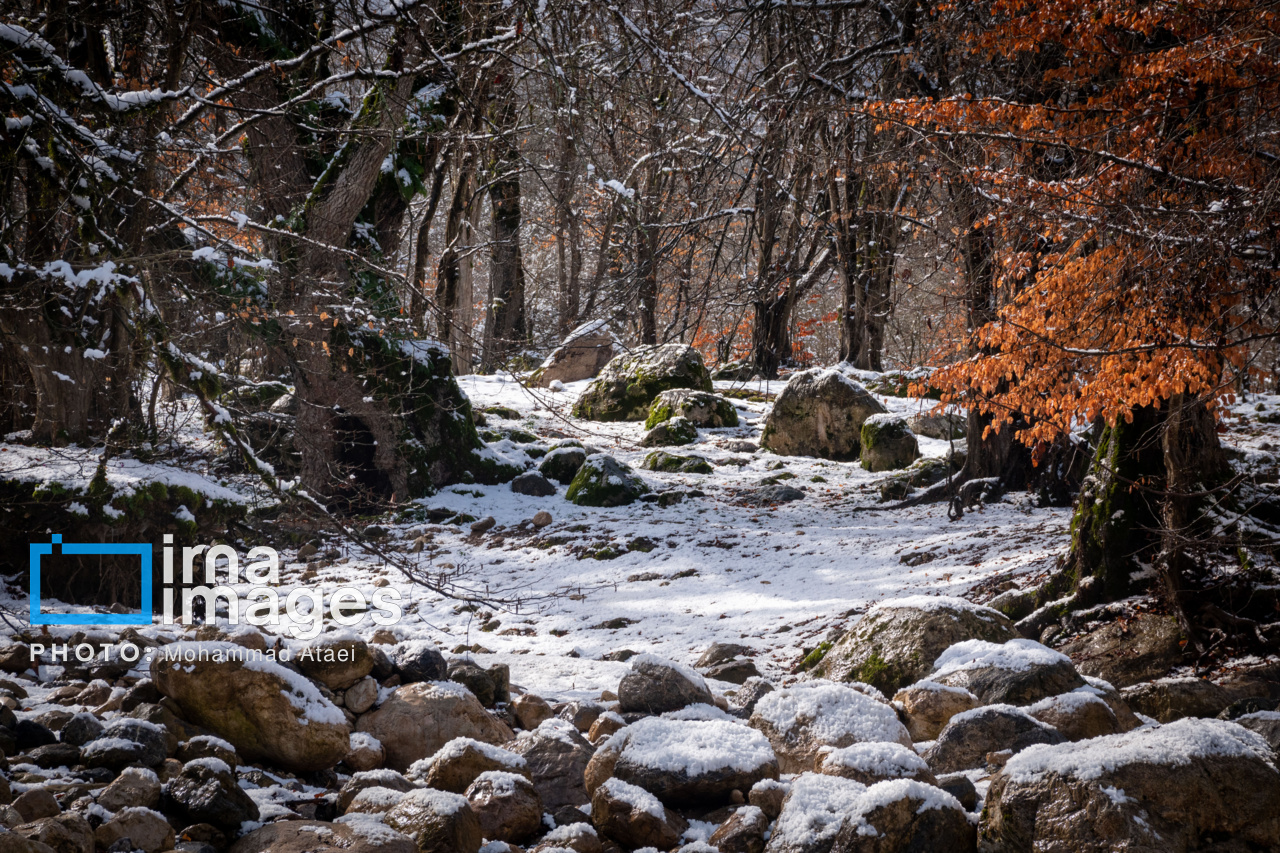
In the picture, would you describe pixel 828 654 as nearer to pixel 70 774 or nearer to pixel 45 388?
pixel 70 774

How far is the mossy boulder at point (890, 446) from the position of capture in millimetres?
11359

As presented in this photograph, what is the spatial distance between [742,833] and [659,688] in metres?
1.41

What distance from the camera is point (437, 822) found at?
3.07m

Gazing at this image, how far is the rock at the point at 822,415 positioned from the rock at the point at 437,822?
9728 mm

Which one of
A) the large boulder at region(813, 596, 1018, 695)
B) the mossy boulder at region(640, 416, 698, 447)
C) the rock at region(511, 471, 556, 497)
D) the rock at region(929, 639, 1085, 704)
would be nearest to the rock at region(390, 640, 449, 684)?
the large boulder at region(813, 596, 1018, 695)

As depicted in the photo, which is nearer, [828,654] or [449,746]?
[449,746]

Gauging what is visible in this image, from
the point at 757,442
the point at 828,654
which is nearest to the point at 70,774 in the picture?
the point at 828,654

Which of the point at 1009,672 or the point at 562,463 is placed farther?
the point at 562,463

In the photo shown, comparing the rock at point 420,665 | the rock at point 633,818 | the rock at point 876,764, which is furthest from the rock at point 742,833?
the rock at point 420,665

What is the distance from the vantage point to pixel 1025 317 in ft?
17.7

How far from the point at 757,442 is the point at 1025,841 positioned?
1036 cm

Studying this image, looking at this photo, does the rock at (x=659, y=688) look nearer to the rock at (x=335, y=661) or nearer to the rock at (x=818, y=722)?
the rock at (x=818, y=722)

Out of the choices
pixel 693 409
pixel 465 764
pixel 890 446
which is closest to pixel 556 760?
pixel 465 764

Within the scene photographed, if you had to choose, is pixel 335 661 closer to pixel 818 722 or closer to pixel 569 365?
pixel 818 722
